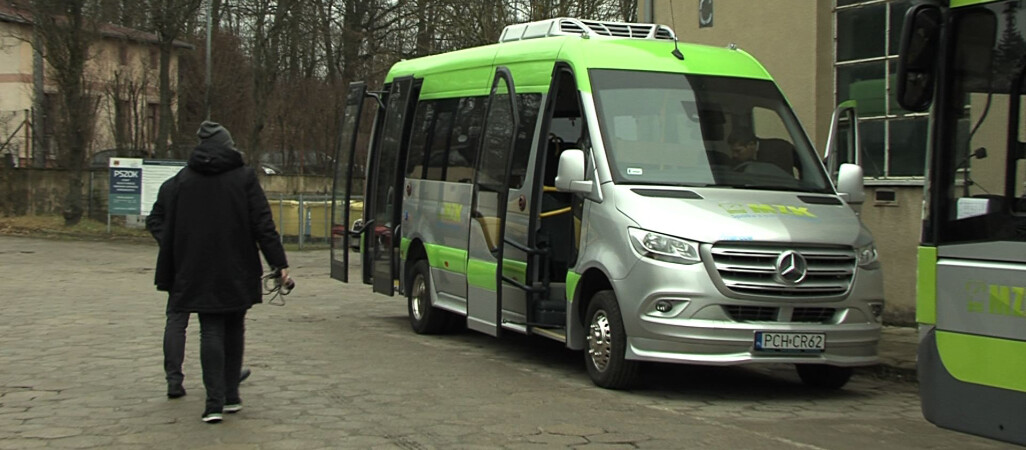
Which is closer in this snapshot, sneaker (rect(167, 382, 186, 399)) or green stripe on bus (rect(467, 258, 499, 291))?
sneaker (rect(167, 382, 186, 399))

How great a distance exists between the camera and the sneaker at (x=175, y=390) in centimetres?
845

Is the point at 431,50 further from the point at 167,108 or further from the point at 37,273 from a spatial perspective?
the point at 37,273

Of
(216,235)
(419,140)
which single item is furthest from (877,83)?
(216,235)

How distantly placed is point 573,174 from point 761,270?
1.71 m

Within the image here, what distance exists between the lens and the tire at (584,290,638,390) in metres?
9.02

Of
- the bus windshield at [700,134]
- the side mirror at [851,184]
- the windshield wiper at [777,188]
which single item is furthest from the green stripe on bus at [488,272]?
the side mirror at [851,184]

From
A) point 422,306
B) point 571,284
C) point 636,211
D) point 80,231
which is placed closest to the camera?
point 636,211

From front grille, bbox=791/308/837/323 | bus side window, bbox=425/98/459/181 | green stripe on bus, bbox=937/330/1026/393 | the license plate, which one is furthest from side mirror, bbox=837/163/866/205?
bus side window, bbox=425/98/459/181

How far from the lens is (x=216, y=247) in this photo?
25.0ft

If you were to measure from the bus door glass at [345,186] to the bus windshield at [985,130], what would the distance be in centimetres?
882

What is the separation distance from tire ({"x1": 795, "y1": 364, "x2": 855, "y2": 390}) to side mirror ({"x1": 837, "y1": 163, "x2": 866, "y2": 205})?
138cm

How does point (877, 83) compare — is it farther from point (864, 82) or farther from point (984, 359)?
point (984, 359)

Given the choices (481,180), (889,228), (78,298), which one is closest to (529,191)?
(481,180)

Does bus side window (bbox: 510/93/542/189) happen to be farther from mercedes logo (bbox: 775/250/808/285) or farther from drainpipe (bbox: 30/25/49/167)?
drainpipe (bbox: 30/25/49/167)
